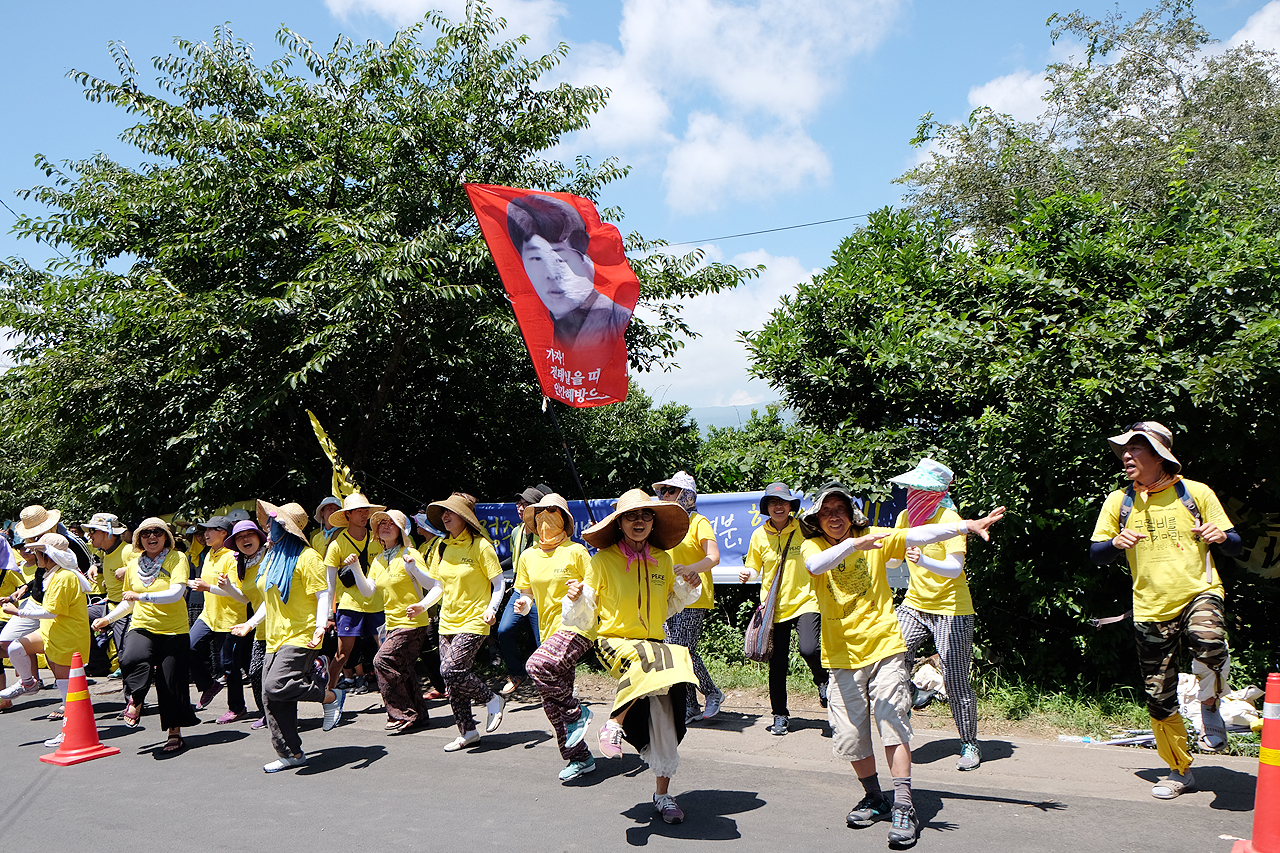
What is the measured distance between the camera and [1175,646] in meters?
5.01

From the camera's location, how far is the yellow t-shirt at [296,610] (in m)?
6.49

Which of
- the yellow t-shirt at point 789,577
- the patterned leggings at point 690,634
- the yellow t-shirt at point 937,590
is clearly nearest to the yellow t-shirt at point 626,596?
the yellow t-shirt at point 937,590

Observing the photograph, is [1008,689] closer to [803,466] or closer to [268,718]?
[803,466]

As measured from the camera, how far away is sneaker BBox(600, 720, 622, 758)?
4605 millimetres

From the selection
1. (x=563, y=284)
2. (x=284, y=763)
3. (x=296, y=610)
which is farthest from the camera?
(x=563, y=284)

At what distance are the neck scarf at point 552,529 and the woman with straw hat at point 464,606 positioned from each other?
74 cm

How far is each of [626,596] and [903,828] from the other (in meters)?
1.76

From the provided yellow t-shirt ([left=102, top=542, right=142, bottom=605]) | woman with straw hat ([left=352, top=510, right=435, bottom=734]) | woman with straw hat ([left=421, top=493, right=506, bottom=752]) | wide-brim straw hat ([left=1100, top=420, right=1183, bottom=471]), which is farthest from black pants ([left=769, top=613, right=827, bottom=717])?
yellow t-shirt ([left=102, top=542, right=142, bottom=605])

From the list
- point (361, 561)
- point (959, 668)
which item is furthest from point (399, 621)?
point (959, 668)

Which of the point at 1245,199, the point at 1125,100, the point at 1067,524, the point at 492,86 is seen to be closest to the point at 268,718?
the point at 1067,524

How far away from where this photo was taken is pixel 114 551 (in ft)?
31.0

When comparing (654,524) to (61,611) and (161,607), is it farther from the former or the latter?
(61,611)

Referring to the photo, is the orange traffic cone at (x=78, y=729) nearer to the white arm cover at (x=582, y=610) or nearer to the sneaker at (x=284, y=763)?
the sneaker at (x=284, y=763)

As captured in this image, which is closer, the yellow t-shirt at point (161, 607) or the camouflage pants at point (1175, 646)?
the camouflage pants at point (1175, 646)
